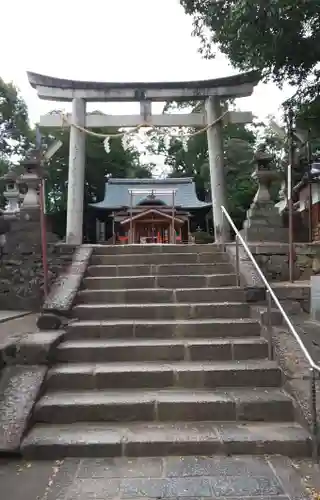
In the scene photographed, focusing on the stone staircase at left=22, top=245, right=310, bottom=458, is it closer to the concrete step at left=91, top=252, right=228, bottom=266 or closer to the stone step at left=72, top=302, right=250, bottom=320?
the stone step at left=72, top=302, right=250, bottom=320

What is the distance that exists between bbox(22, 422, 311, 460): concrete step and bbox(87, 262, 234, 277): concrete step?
2.80 meters

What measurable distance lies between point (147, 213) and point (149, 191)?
191cm

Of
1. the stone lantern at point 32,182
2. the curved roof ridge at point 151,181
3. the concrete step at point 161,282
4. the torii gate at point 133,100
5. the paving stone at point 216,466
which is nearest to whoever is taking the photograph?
the paving stone at point 216,466

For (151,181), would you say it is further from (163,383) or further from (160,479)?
(160,479)

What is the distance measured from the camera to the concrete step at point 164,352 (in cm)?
385

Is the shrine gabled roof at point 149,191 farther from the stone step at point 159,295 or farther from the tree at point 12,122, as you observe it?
the stone step at point 159,295

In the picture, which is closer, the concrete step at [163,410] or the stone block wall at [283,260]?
the concrete step at [163,410]

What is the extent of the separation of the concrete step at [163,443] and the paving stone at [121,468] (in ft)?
0.20

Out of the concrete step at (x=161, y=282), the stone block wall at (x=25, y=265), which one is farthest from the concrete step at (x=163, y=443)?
the stone block wall at (x=25, y=265)

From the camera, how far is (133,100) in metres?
8.71

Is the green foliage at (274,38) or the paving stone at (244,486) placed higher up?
the green foliage at (274,38)

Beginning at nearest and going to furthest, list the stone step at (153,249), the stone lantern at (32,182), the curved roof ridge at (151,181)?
1. the stone step at (153,249)
2. the stone lantern at (32,182)
3. the curved roof ridge at (151,181)

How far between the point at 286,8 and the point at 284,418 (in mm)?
3561

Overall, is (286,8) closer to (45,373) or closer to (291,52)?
(291,52)
